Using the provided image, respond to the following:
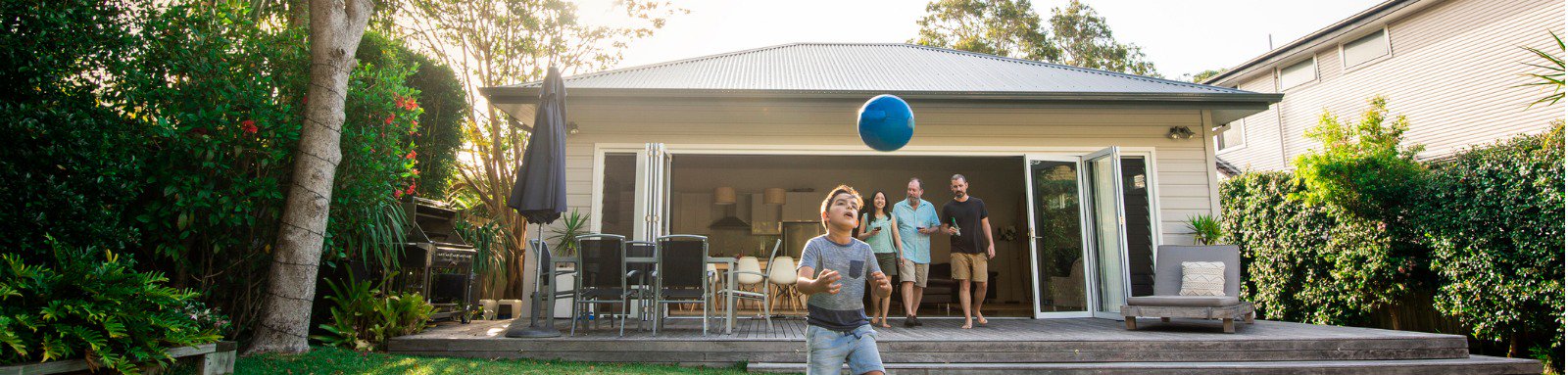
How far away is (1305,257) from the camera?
28.0 ft

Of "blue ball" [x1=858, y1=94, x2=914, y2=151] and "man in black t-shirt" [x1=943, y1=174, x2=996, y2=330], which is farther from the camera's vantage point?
"man in black t-shirt" [x1=943, y1=174, x2=996, y2=330]

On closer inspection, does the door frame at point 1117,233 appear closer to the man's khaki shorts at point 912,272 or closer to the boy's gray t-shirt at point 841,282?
the man's khaki shorts at point 912,272

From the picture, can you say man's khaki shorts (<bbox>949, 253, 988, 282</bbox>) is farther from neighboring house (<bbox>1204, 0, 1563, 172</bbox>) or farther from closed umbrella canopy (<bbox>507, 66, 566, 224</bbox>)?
neighboring house (<bbox>1204, 0, 1563, 172</bbox>)

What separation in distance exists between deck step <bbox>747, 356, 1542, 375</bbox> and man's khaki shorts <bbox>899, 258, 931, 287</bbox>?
4.68 feet

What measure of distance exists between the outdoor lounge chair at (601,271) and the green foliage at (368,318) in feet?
3.66

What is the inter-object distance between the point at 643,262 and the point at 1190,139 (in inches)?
224

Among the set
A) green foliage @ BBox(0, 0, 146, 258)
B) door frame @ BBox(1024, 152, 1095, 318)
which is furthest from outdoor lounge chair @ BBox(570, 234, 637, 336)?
door frame @ BBox(1024, 152, 1095, 318)

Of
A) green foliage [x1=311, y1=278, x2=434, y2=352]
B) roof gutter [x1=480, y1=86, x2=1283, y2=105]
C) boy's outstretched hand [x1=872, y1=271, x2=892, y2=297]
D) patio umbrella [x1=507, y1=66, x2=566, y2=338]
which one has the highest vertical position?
roof gutter [x1=480, y1=86, x2=1283, y2=105]

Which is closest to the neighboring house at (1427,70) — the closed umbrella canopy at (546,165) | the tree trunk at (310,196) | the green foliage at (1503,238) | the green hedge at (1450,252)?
the green hedge at (1450,252)

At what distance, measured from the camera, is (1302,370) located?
15.1 feet

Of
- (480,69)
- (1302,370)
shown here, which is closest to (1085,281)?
(1302,370)

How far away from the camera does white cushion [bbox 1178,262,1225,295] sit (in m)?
6.26

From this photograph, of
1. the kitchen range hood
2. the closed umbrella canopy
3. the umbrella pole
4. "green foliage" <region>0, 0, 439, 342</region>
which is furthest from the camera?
the kitchen range hood

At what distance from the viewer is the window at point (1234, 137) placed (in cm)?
1526
